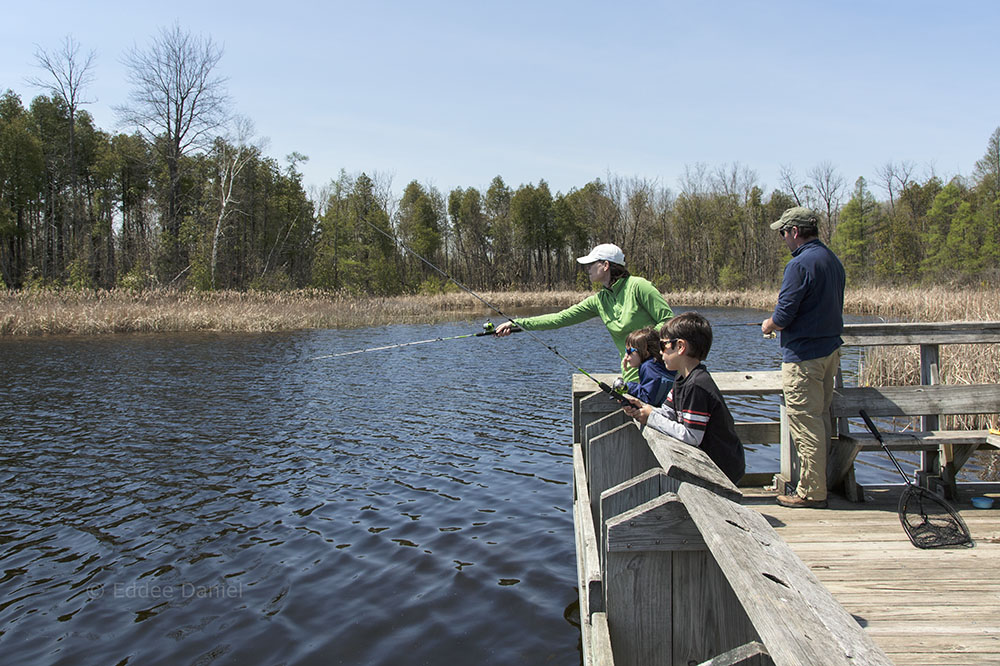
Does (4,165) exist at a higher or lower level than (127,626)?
higher

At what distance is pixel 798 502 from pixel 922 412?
110 centimetres

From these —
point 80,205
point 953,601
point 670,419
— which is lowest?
point 953,601

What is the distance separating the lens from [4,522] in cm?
631

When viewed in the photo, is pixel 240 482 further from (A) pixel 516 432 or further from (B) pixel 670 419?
(B) pixel 670 419

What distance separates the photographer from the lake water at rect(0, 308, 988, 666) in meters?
4.41

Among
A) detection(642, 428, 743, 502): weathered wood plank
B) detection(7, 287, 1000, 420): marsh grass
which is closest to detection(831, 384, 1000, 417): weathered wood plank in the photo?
detection(642, 428, 743, 502): weathered wood plank

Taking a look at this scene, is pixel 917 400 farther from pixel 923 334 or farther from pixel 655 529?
pixel 655 529

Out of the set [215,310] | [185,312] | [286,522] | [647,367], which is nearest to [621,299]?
[647,367]

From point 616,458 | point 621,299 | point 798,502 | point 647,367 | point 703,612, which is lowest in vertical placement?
point 798,502

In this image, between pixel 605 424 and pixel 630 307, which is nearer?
pixel 605 424

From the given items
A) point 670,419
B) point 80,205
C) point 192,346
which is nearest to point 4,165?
point 80,205

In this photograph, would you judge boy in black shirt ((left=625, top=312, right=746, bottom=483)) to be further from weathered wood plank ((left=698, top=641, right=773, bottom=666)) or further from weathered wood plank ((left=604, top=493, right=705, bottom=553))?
weathered wood plank ((left=698, top=641, right=773, bottom=666))

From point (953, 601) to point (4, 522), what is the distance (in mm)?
7403

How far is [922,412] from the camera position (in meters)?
4.48
